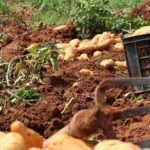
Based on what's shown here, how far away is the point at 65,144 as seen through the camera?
310cm

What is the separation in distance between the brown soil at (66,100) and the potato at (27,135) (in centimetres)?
104

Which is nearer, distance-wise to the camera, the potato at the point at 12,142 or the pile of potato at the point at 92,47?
the potato at the point at 12,142

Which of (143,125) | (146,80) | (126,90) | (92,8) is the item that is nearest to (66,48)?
(92,8)

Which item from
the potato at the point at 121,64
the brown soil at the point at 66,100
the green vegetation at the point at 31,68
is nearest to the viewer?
the brown soil at the point at 66,100

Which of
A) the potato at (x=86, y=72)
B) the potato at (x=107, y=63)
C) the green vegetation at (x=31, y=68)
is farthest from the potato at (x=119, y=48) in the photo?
the green vegetation at (x=31, y=68)

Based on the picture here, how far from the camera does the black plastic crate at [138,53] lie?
16.9 ft

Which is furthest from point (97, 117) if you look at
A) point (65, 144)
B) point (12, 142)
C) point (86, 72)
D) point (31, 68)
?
point (86, 72)

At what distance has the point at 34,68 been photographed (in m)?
6.12

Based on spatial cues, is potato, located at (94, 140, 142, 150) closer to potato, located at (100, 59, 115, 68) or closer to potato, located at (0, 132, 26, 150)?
potato, located at (0, 132, 26, 150)

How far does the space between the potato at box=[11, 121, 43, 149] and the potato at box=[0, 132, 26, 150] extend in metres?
0.09

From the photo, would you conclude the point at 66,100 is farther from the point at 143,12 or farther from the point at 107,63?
the point at 143,12

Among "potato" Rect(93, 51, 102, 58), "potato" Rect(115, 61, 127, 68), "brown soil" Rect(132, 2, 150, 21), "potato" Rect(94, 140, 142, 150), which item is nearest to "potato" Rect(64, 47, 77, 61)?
"potato" Rect(93, 51, 102, 58)

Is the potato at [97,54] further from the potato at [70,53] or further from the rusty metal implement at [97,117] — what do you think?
the rusty metal implement at [97,117]

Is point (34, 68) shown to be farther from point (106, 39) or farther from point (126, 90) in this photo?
point (106, 39)
